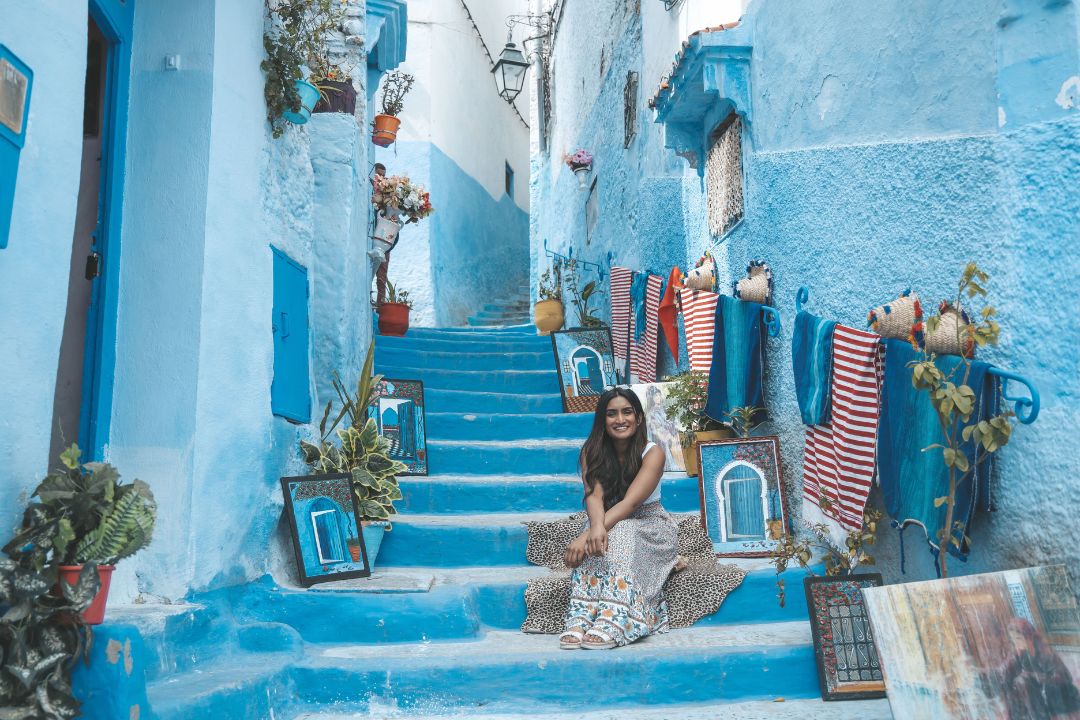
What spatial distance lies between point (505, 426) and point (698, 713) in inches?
130

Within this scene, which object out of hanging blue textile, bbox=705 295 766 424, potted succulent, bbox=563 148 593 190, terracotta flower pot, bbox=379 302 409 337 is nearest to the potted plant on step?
hanging blue textile, bbox=705 295 766 424

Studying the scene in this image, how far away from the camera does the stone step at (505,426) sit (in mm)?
6273

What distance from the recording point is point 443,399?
22.0 ft

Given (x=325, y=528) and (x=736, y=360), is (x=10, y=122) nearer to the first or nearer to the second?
(x=325, y=528)

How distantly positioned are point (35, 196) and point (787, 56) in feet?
11.7

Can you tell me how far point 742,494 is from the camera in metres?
4.60

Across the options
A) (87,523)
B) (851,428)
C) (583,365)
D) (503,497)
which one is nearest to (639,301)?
(583,365)

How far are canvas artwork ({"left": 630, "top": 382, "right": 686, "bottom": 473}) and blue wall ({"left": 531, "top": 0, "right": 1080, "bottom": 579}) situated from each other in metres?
0.64

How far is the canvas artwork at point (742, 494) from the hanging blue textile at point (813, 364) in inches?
24.7

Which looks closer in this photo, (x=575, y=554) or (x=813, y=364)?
(x=575, y=554)

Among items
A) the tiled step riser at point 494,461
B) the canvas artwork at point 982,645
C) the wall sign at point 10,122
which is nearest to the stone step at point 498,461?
the tiled step riser at point 494,461

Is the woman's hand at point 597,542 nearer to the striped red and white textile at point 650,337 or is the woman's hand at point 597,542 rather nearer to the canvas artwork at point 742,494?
the canvas artwork at point 742,494

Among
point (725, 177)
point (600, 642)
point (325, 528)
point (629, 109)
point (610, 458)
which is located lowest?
point (600, 642)

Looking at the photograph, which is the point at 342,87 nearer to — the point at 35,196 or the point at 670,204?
the point at 670,204
